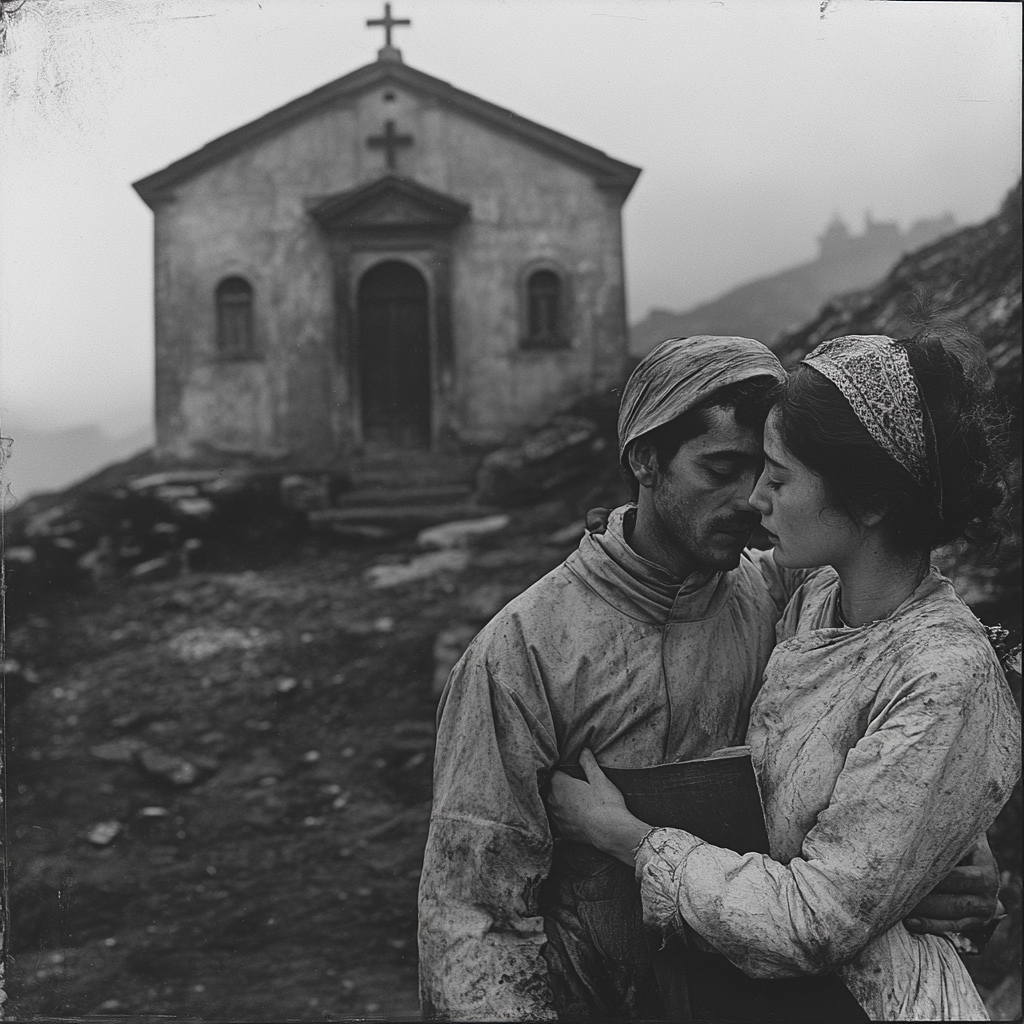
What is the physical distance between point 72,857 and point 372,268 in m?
7.72

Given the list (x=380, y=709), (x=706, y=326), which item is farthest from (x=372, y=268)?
(x=380, y=709)

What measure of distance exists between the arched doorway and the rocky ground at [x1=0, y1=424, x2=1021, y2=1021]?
1.61 meters

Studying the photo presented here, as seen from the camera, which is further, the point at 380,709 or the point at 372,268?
the point at 372,268

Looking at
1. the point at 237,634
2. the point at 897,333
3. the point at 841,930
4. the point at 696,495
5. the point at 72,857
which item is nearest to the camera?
the point at 841,930

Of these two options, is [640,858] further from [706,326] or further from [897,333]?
[706,326]

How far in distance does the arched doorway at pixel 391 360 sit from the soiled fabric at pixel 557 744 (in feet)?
33.5

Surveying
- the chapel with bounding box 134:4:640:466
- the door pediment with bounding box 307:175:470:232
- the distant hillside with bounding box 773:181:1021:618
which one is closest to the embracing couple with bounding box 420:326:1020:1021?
the distant hillside with bounding box 773:181:1021:618

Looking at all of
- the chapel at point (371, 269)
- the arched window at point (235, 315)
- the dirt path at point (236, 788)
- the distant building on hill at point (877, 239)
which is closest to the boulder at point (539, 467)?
the dirt path at point (236, 788)

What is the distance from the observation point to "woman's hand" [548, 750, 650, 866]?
1660 millimetres

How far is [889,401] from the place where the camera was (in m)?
1.50

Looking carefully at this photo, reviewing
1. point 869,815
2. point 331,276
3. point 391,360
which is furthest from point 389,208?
point 869,815

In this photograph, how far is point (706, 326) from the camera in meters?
11.0

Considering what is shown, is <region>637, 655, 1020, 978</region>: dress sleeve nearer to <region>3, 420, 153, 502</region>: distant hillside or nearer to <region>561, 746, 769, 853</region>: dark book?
<region>561, 746, 769, 853</region>: dark book

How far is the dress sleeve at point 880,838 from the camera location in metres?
1.38
